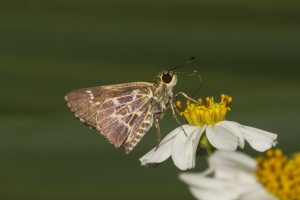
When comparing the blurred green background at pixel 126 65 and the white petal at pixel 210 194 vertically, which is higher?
the blurred green background at pixel 126 65

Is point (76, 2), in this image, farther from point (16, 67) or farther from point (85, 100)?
point (85, 100)

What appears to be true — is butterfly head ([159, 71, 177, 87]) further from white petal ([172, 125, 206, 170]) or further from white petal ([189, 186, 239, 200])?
white petal ([189, 186, 239, 200])

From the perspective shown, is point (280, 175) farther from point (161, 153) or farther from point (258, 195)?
point (161, 153)

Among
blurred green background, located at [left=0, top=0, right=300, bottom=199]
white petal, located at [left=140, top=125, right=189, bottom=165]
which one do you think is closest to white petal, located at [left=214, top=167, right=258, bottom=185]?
white petal, located at [left=140, top=125, right=189, bottom=165]

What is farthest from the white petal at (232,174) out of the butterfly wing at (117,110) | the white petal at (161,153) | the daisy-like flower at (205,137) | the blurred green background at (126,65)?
the blurred green background at (126,65)

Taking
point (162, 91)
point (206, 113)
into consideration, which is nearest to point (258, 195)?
point (206, 113)

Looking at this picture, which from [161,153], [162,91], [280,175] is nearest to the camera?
[280,175]

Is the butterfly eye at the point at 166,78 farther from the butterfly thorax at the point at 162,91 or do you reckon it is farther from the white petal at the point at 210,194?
the white petal at the point at 210,194

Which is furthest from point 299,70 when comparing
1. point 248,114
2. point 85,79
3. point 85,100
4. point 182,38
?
point 85,100
